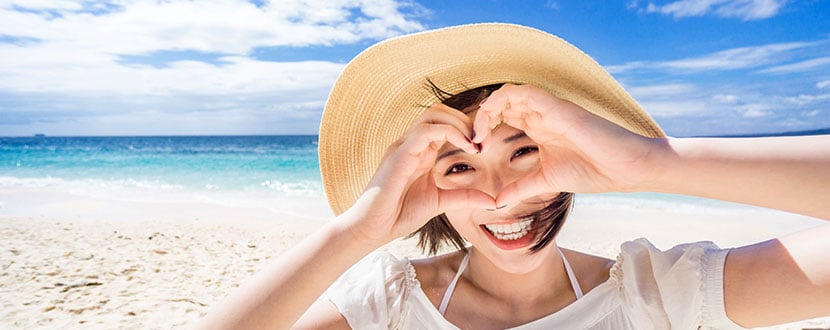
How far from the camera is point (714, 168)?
1.54m

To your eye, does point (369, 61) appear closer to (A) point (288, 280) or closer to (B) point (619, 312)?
(A) point (288, 280)

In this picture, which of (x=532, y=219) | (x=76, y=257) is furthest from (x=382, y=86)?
(x=76, y=257)

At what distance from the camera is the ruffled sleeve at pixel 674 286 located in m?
1.78

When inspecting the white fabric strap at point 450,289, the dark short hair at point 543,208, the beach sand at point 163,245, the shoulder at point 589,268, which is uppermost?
the dark short hair at point 543,208

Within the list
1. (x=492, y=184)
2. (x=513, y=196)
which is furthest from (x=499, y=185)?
(x=513, y=196)

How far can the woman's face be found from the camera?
198 centimetres

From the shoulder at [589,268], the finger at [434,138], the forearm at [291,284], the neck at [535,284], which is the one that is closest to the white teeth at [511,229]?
the neck at [535,284]

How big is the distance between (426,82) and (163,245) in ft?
21.7

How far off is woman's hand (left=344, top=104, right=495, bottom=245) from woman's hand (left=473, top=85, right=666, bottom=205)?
0.10m

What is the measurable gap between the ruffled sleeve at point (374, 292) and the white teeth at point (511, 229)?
1.17ft

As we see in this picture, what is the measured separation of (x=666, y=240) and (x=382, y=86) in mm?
7493

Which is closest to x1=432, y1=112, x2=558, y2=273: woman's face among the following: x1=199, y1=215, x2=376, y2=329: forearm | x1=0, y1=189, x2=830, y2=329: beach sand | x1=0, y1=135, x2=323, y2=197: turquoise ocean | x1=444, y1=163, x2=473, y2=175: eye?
x1=444, y1=163, x2=473, y2=175: eye

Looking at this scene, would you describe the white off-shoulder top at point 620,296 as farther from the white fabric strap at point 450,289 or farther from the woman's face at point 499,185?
the woman's face at point 499,185

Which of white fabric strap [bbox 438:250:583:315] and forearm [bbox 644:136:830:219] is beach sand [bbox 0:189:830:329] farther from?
forearm [bbox 644:136:830:219]
